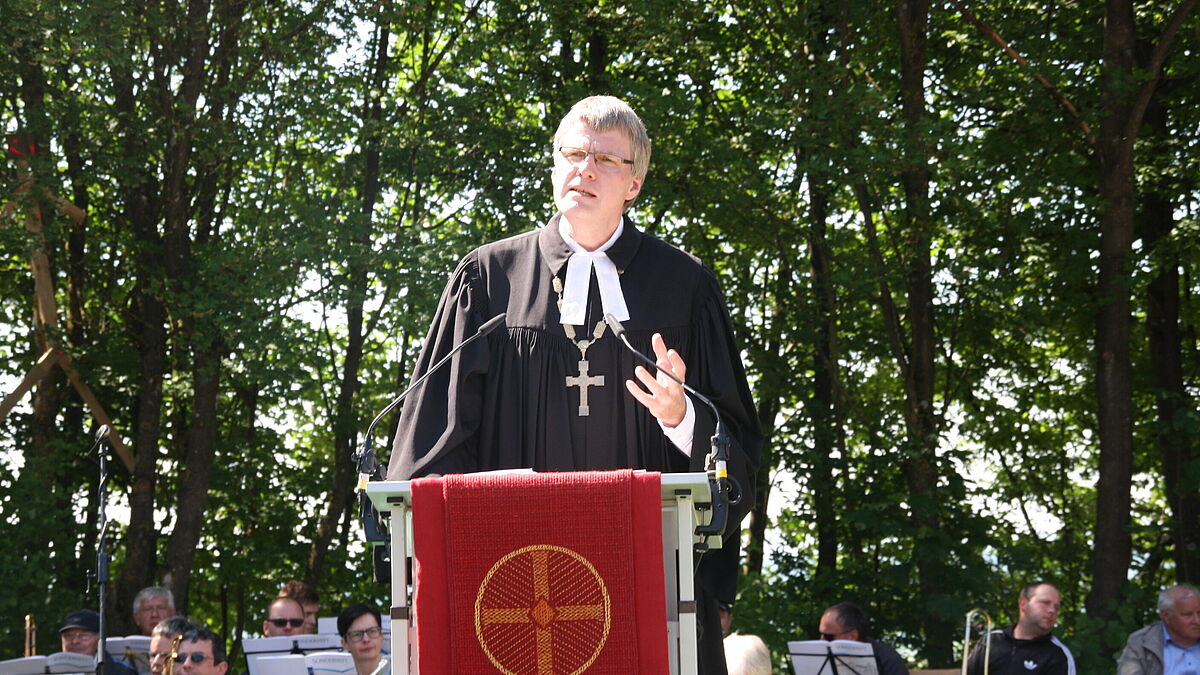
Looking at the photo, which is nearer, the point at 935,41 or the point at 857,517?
the point at 857,517

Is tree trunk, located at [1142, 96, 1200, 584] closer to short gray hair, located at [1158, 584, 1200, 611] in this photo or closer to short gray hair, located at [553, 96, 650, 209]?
short gray hair, located at [1158, 584, 1200, 611]

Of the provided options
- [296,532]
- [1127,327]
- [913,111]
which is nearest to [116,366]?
[296,532]

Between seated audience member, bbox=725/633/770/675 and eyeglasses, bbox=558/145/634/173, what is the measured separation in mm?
3320

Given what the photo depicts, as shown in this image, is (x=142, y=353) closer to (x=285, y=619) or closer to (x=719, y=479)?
(x=285, y=619)

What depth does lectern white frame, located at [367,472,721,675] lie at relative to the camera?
2.61 meters

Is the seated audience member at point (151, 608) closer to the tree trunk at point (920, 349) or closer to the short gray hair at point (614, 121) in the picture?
the tree trunk at point (920, 349)

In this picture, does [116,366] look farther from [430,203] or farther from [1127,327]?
[1127,327]

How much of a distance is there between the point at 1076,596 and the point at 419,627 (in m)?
14.7

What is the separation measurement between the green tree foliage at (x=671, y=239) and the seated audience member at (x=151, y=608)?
7.45 ft

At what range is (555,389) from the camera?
315 cm

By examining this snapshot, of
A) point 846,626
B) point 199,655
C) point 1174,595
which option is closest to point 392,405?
point 199,655

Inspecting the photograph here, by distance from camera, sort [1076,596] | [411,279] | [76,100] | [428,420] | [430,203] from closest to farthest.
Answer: [428,420]
[411,279]
[76,100]
[430,203]
[1076,596]

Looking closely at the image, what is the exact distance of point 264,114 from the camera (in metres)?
13.6

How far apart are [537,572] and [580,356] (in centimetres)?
67
